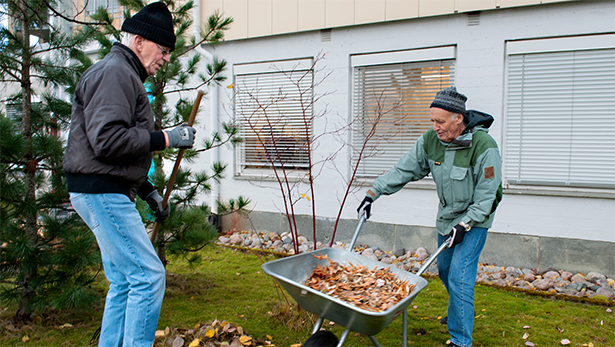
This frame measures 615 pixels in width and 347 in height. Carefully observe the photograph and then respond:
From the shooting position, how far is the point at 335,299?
1975 mm

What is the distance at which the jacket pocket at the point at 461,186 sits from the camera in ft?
9.49

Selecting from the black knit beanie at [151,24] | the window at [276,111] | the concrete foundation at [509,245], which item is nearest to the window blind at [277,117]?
the window at [276,111]

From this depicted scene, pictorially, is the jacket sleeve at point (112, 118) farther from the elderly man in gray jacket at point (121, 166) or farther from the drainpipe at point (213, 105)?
the drainpipe at point (213, 105)

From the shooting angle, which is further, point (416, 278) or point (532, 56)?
point (532, 56)

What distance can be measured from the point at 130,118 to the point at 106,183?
34 cm

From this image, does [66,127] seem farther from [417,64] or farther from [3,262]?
[417,64]

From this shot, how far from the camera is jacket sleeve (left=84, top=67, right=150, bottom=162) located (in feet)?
6.58

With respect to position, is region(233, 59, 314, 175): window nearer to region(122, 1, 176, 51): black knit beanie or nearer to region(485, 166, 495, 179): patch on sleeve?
region(485, 166, 495, 179): patch on sleeve

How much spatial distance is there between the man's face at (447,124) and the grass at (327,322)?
152cm

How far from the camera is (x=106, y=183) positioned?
2115 millimetres

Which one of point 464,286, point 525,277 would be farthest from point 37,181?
point 525,277

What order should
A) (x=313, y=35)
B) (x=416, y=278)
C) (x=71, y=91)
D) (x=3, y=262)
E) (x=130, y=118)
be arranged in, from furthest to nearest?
(x=313, y=35)
(x=71, y=91)
(x=3, y=262)
(x=416, y=278)
(x=130, y=118)

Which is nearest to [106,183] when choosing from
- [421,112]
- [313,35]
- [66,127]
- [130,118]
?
[130,118]

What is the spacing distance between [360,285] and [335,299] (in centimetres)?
50
